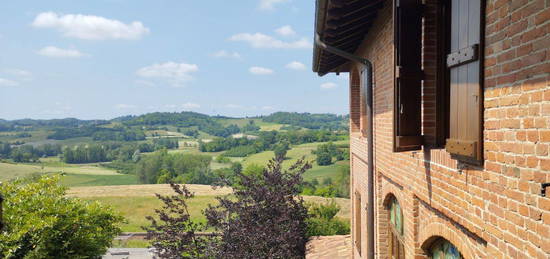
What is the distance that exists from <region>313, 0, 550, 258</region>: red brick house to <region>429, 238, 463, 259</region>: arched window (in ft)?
0.06

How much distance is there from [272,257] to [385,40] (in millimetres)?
5849

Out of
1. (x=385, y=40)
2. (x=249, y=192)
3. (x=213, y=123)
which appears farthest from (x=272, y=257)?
(x=213, y=123)

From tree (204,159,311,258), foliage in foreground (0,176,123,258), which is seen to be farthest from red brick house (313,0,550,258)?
foliage in foreground (0,176,123,258)

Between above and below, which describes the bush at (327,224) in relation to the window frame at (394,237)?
below

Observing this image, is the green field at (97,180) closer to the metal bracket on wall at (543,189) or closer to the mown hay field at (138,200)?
the mown hay field at (138,200)

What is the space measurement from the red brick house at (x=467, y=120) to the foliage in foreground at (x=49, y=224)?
873 cm

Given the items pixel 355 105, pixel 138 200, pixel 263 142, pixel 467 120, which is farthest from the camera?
pixel 263 142

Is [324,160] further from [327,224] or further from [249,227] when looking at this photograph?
[249,227]

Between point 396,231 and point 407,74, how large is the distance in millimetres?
2955

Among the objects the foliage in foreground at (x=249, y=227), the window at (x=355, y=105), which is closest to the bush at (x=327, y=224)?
→ the foliage in foreground at (x=249, y=227)

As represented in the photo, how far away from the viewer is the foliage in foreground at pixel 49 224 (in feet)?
30.1

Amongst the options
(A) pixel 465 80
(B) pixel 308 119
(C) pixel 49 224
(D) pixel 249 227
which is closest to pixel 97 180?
(C) pixel 49 224

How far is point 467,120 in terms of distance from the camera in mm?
2777

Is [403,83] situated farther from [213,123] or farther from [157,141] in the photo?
[213,123]
